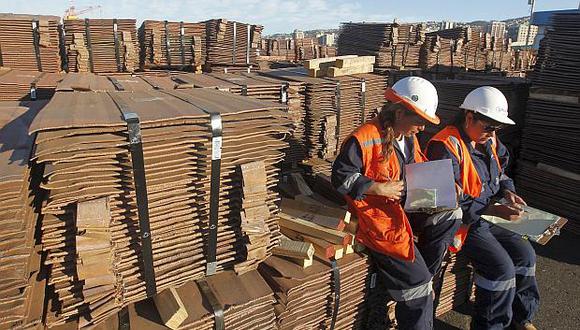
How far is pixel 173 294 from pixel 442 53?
12576 millimetres

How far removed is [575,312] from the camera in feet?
15.4

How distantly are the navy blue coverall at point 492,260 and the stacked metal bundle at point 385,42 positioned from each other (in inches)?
276

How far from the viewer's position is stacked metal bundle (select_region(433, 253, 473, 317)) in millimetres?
4484

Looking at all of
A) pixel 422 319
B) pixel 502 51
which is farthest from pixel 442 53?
pixel 422 319

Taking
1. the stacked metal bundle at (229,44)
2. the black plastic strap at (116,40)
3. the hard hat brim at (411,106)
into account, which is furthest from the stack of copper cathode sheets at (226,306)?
the black plastic strap at (116,40)

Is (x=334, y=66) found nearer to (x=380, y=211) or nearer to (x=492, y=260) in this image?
(x=380, y=211)

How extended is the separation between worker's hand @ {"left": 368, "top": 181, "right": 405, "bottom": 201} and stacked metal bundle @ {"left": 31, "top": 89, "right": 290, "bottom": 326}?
37.0 inches

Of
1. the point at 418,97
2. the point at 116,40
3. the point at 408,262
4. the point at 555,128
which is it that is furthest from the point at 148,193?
the point at 116,40

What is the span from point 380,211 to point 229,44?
31.3ft

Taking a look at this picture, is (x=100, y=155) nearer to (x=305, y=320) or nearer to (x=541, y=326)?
(x=305, y=320)

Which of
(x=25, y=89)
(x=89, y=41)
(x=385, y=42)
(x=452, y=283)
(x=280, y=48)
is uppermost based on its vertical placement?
(x=280, y=48)

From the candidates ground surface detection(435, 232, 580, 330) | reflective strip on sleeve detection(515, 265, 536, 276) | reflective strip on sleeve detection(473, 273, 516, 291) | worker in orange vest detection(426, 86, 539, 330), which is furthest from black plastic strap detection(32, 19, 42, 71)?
reflective strip on sleeve detection(515, 265, 536, 276)

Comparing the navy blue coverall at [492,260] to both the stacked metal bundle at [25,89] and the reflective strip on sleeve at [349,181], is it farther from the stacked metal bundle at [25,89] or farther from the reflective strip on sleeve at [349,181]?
the stacked metal bundle at [25,89]

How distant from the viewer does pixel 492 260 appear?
399cm
